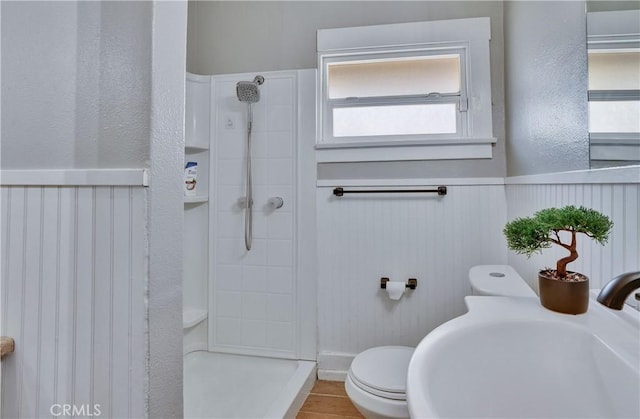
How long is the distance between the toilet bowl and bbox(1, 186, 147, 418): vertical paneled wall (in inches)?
29.5

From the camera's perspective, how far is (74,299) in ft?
2.47

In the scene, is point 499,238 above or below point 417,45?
below

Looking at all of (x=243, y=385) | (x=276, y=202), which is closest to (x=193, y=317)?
(x=243, y=385)

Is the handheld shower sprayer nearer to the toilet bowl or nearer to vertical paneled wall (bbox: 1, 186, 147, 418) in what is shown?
the toilet bowl

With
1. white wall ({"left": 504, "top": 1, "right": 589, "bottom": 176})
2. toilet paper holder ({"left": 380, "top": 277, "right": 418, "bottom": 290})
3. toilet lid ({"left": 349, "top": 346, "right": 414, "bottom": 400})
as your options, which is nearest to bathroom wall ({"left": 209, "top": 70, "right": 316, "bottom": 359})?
toilet paper holder ({"left": 380, "top": 277, "right": 418, "bottom": 290})

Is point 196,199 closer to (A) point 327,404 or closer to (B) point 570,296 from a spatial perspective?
(A) point 327,404

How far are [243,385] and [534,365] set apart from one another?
1.50 metres

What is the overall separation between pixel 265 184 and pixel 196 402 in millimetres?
1159

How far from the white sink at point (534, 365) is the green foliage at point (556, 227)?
0.53 ft

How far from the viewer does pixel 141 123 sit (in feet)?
2.38

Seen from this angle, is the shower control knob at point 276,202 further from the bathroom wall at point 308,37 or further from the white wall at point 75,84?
the white wall at point 75,84

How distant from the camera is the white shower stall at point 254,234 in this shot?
1.92 metres

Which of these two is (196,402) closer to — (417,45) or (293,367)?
(293,367)

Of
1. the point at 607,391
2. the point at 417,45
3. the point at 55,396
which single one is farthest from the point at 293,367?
the point at 417,45
